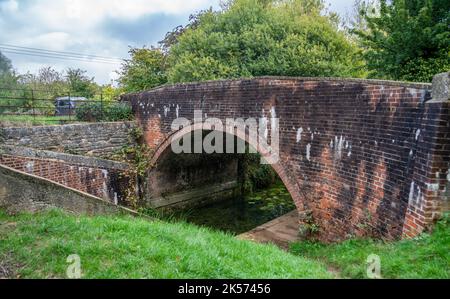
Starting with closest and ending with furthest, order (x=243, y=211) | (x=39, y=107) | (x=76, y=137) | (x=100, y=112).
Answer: (x=76, y=137), (x=39, y=107), (x=100, y=112), (x=243, y=211)

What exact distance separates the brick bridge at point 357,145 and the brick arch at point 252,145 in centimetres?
3

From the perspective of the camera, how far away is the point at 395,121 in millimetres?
5355

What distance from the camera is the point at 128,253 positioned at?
387cm

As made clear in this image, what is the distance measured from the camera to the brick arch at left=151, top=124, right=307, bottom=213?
7.41m

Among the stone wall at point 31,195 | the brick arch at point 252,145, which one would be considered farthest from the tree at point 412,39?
the stone wall at point 31,195

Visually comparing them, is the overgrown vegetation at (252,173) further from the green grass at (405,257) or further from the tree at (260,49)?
the green grass at (405,257)

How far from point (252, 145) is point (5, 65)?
17.8 metres

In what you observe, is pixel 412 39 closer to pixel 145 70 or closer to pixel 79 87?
pixel 145 70

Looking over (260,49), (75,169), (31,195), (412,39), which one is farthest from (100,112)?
(412,39)

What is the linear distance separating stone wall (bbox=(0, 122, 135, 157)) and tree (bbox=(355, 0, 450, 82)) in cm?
841

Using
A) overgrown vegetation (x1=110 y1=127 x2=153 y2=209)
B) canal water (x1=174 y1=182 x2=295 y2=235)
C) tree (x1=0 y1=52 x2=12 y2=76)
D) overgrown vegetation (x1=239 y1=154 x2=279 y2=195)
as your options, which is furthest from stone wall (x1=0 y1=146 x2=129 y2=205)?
tree (x1=0 y1=52 x2=12 y2=76)

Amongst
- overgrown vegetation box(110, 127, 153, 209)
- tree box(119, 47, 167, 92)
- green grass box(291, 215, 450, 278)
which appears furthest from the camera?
tree box(119, 47, 167, 92)

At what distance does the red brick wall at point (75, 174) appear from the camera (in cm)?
874

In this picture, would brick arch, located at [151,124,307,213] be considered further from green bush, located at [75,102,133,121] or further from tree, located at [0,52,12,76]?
tree, located at [0,52,12,76]
